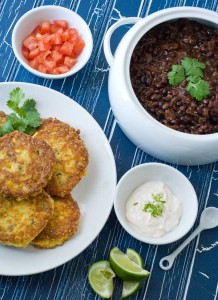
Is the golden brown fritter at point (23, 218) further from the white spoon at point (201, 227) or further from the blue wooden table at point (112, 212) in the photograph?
the white spoon at point (201, 227)

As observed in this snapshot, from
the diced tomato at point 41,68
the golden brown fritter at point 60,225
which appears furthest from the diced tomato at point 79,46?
the golden brown fritter at point 60,225

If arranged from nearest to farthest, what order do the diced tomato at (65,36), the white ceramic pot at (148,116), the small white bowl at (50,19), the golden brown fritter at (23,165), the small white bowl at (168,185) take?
the golden brown fritter at (23,165) → the white ceramic pot at (148,116) → the small white bowl at (168,185) → the small white bowl at (50,19) → the diced tomato at (65,36)

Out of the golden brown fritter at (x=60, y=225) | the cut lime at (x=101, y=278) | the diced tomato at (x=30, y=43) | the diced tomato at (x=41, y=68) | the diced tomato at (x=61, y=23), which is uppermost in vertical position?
the diced tomato at (x=61, y=23)

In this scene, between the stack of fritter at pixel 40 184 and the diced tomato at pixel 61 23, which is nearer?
the stack of fritter at pixel 40 184

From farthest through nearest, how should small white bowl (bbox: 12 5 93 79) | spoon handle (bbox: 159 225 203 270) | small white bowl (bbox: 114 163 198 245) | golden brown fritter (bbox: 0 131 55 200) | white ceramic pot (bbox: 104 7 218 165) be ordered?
small white bowl (bbox: 12 5 93 79) < spoon handle (bbox: 159 225 203 270) < small white bowl (bbox: 114 163 198 245) < white ceramic pot (bbox: 104 7 218 165) < golden brown fritter (bbox: 0 131 55 200)

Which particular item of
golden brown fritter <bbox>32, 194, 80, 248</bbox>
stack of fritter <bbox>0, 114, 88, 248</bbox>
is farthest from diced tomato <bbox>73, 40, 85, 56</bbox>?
golden brown fritter <bbox>32, 194, 80, 248</bbox>

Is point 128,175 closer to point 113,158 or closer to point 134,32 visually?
point 113,158

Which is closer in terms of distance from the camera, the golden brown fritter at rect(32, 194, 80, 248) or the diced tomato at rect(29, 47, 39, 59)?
the golden brown fritter at rect(32, 194, 80, 248)

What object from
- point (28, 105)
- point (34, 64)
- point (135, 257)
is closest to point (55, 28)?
point (34, 64)

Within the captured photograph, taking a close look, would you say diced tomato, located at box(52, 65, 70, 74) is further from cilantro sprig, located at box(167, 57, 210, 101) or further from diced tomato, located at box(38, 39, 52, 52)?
cilantro sprig, located at box(167, 57, 210, 101)
